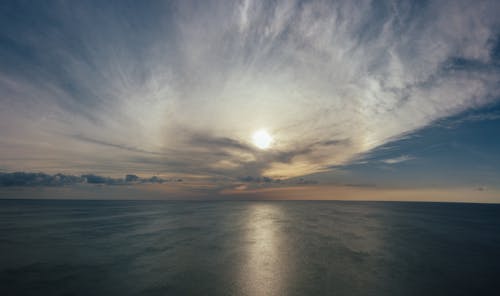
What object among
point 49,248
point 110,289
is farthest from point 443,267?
point 49,248

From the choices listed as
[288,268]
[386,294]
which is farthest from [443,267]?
[288,268]

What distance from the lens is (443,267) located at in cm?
2041

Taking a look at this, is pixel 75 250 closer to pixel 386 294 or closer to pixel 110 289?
pixel 110 289

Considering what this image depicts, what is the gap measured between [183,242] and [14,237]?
83.3 feet

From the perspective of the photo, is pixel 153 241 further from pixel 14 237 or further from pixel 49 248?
pixel 14 237

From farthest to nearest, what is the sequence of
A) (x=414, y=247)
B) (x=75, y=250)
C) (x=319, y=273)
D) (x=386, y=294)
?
(x=414, y=247) → (x=75, y=250) → (x=319, y=273) → (x=386, y=294)

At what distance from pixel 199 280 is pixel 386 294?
1375cm

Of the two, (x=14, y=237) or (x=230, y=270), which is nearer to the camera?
(x=230, y=270)

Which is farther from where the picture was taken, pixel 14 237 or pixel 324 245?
pixel 14 237

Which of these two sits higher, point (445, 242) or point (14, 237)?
point (445, 242)

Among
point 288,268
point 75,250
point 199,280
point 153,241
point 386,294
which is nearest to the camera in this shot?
point 386,294

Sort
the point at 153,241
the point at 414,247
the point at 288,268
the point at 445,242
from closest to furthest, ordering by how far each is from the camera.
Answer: the point at 288,268 < the point at 414,247 < the point at 153,241 < the point at 445,242

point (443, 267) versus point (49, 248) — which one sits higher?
point (443, 267)

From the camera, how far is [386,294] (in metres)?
14.6
